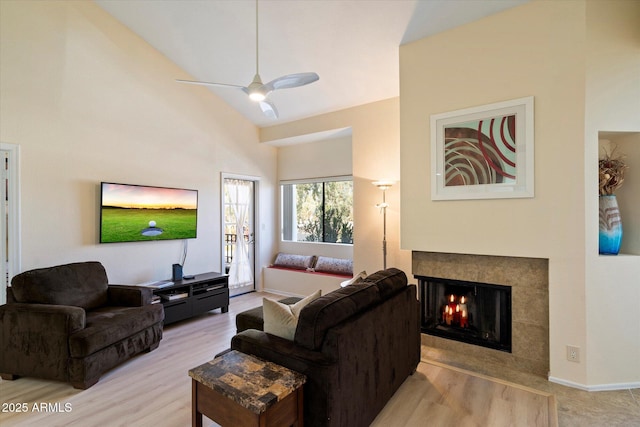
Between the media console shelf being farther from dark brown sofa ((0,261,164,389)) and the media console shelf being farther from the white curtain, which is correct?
the white curtain

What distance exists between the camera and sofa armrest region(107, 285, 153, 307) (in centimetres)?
329

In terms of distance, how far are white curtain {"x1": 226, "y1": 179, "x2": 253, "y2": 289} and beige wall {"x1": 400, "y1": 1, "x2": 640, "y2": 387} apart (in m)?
3.71

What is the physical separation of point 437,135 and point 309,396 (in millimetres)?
2593

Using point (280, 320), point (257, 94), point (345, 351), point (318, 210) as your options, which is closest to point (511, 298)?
point (345, 351)

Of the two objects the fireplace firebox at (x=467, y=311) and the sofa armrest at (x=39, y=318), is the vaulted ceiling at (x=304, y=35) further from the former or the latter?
the sofa armrest at (x=39, y=318)

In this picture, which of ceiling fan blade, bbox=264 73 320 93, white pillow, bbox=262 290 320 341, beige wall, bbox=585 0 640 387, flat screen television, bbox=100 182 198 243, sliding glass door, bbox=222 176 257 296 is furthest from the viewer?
sliding glass door, bbox=222 176 257 296

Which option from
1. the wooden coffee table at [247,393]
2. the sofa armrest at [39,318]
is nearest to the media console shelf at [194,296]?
the sofa armrest at [39,318]

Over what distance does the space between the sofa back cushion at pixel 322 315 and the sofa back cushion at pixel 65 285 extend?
8.47 feet

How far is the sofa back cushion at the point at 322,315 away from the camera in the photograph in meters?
1.75

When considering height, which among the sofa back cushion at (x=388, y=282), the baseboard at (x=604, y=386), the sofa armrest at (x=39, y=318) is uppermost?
the sofa back cushion at (x=388, y=282)

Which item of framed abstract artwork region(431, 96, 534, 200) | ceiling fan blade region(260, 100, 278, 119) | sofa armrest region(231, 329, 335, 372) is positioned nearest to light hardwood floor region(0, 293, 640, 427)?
sofa armrest region(231, 329, 335, 372)

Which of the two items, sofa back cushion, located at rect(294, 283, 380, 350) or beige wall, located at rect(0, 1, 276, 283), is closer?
sofa back cushion, located at rect(294, 283, 380, 350)

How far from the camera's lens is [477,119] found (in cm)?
288

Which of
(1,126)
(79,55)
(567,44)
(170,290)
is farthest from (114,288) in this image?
(567,44)
